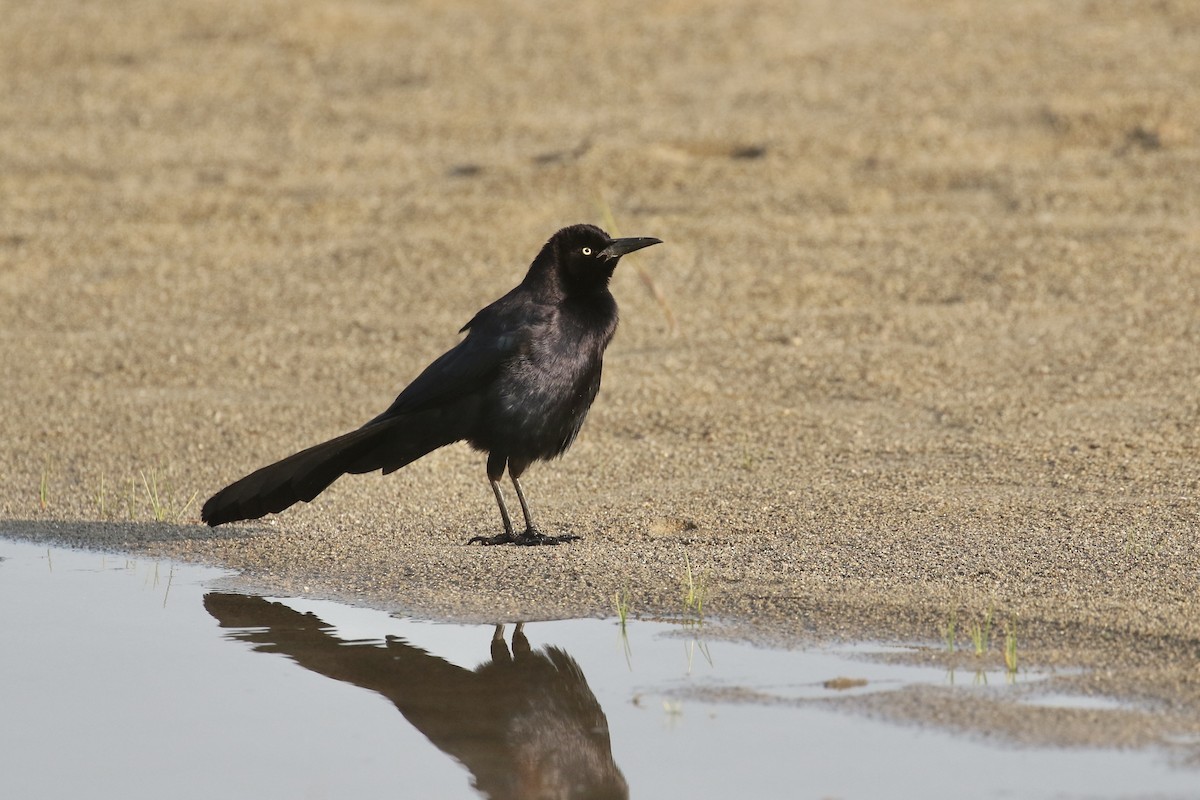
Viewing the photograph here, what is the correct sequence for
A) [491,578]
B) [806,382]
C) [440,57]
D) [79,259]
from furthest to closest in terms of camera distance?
[440,57]
[79,259]
[806,382]
[491,578]

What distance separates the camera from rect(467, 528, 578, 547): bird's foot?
227 inches

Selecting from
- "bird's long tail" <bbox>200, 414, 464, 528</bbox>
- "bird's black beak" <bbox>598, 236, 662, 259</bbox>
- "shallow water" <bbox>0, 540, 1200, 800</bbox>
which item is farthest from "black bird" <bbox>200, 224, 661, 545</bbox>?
"shallow water" <bbox>0, 540, 1200, 800</bbox>

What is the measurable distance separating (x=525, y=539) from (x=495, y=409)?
1.45 feet

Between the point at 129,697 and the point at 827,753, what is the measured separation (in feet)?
5.71

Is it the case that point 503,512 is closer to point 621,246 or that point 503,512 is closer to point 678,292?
point 621,246

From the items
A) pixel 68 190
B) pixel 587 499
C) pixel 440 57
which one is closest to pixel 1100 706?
pixel 587 499

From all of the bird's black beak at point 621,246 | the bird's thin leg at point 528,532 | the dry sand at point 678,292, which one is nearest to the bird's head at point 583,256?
the bird's black beak at point 621,246

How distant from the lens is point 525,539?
578 cm

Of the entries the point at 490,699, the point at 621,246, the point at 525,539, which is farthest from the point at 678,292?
the point at 490,699

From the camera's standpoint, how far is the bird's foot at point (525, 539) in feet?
18.9

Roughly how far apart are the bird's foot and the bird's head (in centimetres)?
85

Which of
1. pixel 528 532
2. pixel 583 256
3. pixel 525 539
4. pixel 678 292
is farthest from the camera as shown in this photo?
pixel 678 292

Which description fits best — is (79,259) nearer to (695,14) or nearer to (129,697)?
(695,14)

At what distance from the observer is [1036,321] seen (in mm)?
9039
